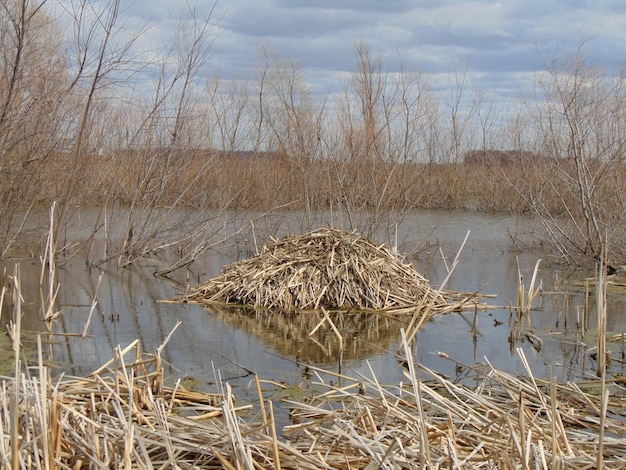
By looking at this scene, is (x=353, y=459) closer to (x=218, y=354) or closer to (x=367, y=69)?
(x=218, y=354)

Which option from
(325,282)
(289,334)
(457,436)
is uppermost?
(325,282)

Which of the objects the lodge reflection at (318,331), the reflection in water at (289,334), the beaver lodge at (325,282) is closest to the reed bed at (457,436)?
the reflection in water at (289,334)

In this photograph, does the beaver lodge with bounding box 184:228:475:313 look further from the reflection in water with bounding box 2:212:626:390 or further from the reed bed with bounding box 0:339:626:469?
the reed bed with bounding box 0:339:626:469

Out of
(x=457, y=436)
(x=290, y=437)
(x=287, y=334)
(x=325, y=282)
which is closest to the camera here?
(x=457, y=436)

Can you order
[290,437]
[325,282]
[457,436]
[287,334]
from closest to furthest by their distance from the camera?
[457,436], [290,437], [287,334], [325,282]

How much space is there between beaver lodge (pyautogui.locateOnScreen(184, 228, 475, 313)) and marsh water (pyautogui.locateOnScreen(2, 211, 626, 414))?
0.29 meters

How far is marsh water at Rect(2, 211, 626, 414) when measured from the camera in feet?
19.8

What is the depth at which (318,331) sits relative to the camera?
740cm

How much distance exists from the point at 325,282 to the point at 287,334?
132 centimetres

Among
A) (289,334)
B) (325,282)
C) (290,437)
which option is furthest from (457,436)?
(325,282)

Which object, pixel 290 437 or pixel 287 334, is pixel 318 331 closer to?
pixel 287 334

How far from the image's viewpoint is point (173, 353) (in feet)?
21.3

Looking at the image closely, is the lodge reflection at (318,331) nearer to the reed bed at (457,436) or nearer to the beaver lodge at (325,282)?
the beaver lodge at (325,282)

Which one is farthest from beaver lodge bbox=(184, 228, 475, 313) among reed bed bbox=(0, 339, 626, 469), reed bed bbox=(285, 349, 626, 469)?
reed bed bbox=(0, 339, 626, 469)
